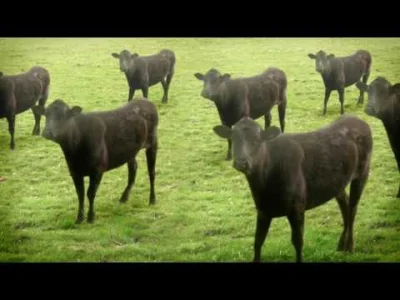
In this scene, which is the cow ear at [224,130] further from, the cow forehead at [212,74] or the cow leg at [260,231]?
the cow forehead at [212,74]

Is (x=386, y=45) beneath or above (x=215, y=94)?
above

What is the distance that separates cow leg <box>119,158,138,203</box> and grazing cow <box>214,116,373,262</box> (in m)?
1.99

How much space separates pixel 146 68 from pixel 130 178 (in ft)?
5.60

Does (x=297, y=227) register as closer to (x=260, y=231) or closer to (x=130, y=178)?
(x=260, y=231)

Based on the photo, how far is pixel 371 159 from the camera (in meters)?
7.46

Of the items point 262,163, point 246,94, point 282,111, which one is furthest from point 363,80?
point 262,163

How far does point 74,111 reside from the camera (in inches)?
287

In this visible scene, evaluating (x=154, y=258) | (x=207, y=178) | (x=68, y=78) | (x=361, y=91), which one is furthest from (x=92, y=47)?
(x=361, y=91)

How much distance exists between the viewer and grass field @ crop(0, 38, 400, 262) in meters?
6.93

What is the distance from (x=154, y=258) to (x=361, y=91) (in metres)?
3.48

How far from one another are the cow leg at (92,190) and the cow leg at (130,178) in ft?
1.21

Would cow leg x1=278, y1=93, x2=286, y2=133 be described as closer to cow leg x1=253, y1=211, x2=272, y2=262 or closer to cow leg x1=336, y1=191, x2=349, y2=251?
cow leg x1=336, y1=191, x2=349, y2=251

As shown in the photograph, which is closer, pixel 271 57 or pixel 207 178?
pixel 207 178

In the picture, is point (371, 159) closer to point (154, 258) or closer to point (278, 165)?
point (278, 165)
